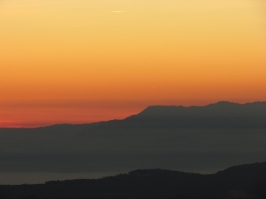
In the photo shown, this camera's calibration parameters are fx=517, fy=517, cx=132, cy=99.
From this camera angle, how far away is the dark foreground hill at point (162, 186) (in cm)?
2614

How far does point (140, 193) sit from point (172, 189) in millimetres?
1753

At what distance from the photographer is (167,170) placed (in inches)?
1110

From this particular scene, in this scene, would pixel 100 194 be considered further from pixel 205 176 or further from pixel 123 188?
pixel 205 176

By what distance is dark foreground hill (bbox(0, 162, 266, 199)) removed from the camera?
2614cm

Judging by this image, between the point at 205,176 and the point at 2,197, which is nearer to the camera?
the point at 2,197

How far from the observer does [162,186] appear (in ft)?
89.2

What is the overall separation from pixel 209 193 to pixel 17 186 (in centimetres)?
993

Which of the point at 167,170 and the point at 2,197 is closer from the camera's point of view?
the point at 2,197

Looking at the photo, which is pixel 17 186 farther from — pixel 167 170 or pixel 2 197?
pixel 167 170

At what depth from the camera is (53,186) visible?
2678 centimetres

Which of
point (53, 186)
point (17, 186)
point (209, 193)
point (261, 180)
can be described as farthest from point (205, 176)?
point (17, 186)

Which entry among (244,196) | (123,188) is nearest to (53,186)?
(123,188)

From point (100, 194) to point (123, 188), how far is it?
1326mm

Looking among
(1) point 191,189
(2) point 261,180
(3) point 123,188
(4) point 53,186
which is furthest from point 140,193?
(2) point 261,180
